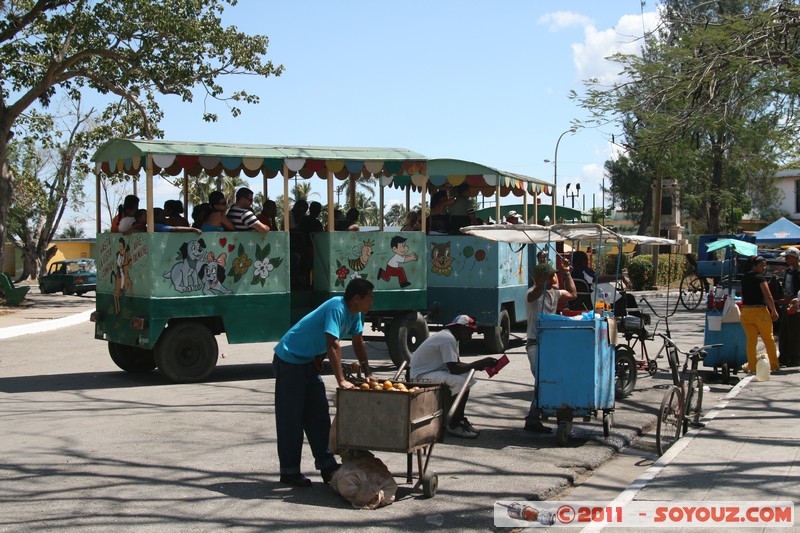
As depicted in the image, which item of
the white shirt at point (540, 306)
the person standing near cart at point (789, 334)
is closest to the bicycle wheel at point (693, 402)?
the white shirt at point (540, 306)

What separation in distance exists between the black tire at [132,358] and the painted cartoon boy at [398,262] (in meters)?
Answer: 3.59

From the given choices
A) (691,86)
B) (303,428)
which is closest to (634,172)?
(691,86)

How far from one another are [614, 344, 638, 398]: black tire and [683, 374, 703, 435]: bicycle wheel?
182 centimetres

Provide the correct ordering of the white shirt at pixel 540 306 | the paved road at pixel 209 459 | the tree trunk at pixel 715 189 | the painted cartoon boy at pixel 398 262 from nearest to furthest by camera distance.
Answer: the paved road at pixel 209 459 < the white shirt at pixel 540 306 < the painted cartoon boy at pixel 398 262 < the tree trunk at pixel 715 189

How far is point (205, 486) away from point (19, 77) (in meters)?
24.6

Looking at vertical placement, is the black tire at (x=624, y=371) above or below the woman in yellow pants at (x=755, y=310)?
below

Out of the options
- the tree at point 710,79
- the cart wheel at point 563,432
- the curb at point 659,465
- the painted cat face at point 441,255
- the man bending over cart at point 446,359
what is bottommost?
the curb at point 659,465

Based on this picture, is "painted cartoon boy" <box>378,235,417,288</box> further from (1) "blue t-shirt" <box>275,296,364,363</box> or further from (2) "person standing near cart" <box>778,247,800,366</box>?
(1) "blue t-shirt" <box>275,296,364,363</box>

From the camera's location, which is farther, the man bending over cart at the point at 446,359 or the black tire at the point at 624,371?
the black tire at the point at 624,371

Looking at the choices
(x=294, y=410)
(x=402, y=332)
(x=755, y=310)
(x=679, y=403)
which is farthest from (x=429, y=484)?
(x=755, y=310)

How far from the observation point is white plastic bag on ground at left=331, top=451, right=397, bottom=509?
21.7 feet

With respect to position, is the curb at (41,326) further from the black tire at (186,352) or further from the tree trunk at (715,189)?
the tree trunk at (715,189)

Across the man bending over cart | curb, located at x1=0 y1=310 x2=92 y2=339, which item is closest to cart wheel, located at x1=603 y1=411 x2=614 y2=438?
the man bending over cart

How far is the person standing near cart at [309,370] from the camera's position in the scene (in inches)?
276
